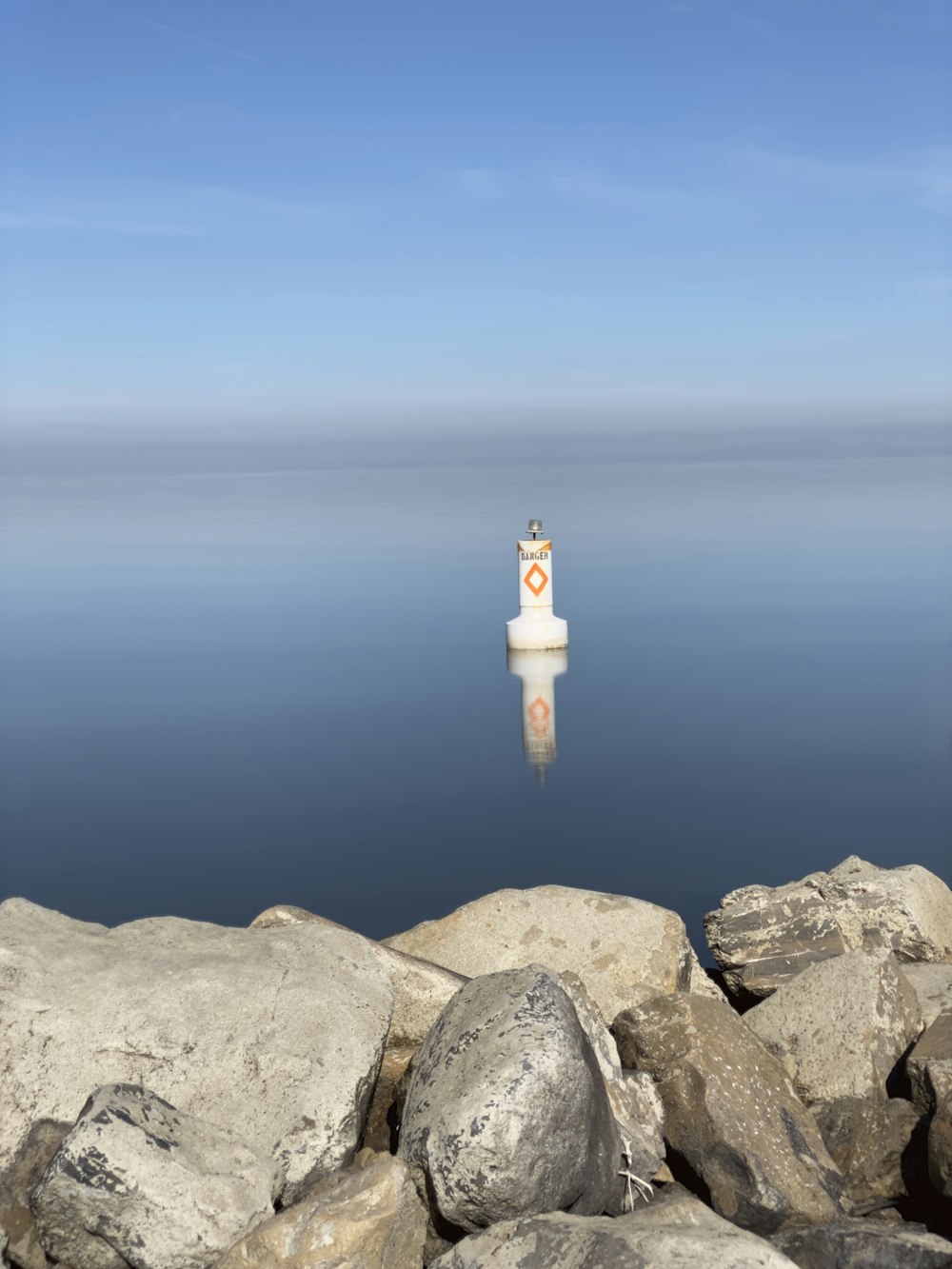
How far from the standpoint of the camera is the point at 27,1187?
454cm

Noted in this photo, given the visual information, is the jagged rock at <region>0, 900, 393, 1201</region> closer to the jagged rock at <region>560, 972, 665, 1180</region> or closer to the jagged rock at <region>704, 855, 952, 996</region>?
the jagged rock at <region>560, 972, 665, 1180</region>

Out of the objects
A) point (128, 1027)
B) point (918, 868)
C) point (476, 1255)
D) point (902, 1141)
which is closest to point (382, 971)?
point (128, 1027)

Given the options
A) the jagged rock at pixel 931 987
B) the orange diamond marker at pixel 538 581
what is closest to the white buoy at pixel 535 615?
the orange diamond marker at pixel 538 581

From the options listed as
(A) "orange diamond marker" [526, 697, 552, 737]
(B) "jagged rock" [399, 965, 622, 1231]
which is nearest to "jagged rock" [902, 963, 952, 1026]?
(B) "jagged rock" [399, 965, 622, 1231]

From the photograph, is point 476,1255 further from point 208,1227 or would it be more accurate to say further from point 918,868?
point 918,868

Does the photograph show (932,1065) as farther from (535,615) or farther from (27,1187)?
(535,615)

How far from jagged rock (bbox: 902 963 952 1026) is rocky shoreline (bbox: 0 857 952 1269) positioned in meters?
0.03

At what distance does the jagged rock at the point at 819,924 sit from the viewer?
21.4ft

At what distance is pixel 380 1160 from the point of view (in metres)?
4.43

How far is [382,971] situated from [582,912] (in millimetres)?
1343

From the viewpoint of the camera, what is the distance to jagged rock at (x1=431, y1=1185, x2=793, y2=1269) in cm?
385

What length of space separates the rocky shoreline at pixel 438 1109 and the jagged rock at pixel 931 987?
25 mm

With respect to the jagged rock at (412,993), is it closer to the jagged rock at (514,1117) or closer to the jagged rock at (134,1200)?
the jagged rock at (514,1117)

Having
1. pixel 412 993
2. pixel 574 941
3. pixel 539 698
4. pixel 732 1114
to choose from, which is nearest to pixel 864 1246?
pixel 732 1114
